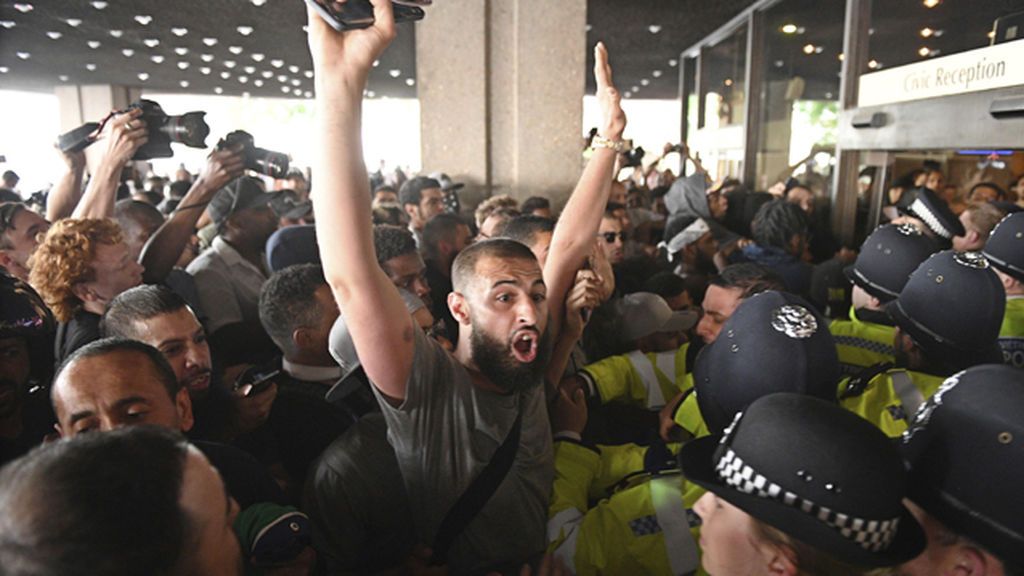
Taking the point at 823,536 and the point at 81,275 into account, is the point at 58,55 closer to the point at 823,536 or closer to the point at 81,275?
the point at 81,275

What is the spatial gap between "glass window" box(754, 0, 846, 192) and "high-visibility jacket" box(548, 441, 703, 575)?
6049 mm

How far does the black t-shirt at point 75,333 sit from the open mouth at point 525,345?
1.58 meters

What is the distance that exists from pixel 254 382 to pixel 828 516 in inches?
69.4

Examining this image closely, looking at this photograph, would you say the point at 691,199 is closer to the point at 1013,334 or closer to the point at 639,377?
the point at 1013,334

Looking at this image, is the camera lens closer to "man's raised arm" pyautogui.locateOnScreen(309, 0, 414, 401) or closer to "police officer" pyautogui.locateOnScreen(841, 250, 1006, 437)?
"man's raised arm" pyautogui.locateOnScreen(309, 0, 414, 401)

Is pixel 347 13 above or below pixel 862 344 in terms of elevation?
above

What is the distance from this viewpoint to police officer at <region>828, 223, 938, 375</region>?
2.65 meters

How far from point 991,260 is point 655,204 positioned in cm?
563

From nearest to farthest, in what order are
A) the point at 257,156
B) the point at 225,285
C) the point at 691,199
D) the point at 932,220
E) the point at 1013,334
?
1. the point at 1013,334
2. the point at 257,156
3. the point at 225,285
4. the point at 932,220
5. the point at 691,199

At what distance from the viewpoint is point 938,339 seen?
2.11 meters

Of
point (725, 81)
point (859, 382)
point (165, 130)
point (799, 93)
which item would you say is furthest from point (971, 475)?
point (725, 81)

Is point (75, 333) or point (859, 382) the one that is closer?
point (859, 382)

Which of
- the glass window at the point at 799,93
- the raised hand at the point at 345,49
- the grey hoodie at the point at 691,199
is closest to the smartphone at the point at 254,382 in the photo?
the raised hand at the point at 345,49

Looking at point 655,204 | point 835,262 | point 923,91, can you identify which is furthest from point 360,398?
point 655,204
